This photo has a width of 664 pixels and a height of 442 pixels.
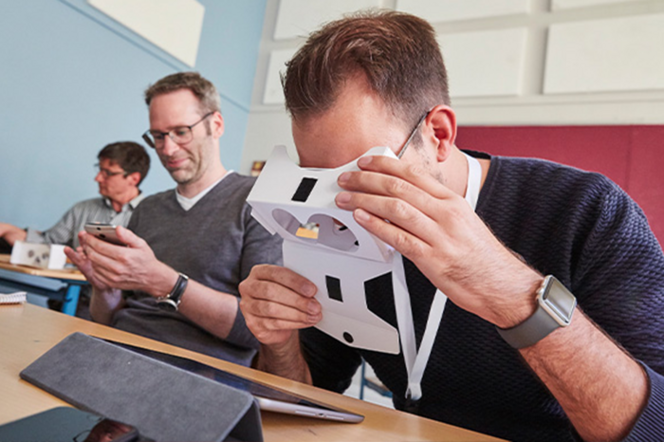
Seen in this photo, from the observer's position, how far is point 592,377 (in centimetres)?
64

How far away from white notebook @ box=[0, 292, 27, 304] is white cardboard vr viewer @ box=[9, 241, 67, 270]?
1.32 m

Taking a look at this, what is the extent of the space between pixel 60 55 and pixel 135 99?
2.03 ft

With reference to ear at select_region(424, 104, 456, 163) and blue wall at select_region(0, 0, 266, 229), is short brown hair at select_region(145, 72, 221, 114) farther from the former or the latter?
blue wall at select_region(0, 0, 266, 229)

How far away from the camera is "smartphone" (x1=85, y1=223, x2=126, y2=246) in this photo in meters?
1.29

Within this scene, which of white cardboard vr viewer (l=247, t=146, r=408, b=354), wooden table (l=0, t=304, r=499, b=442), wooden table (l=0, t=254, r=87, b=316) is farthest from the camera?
wooden table (l=0, t=254, r=87, b=316)

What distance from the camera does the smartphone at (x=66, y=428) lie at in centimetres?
42

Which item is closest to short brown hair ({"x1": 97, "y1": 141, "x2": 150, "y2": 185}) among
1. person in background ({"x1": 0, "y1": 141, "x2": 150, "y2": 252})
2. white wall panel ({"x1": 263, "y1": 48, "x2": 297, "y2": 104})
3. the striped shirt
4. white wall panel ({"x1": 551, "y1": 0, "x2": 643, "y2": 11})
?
person in background ({"x1": 0, "y1": 141, "x2": 150, "y2": 252})

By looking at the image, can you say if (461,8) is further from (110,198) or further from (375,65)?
(375,65)

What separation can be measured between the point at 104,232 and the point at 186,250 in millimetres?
312

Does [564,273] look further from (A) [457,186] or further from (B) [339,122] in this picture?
(B) [339,122]

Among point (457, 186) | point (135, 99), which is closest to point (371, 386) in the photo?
point (457, 186)

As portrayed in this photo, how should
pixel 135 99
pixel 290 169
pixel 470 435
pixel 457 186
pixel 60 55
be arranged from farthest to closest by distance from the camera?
pixel 135 99 < pixel 60 55 < pixel 457 186 < pixel 290 169 < pixel 470 435

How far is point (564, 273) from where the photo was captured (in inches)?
34.1

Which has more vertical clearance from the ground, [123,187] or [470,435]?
[123,187]
